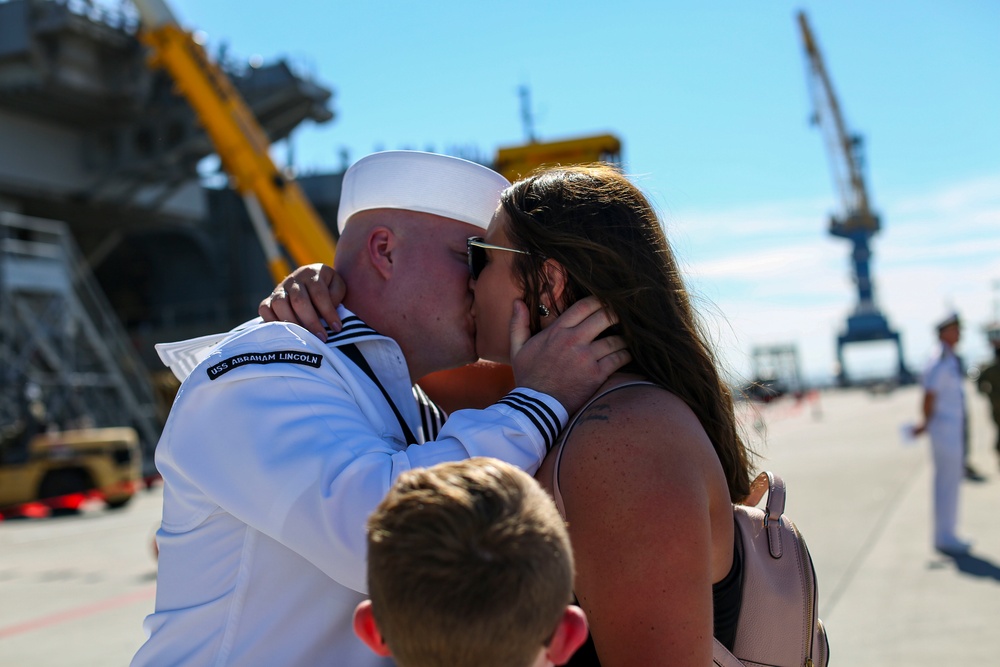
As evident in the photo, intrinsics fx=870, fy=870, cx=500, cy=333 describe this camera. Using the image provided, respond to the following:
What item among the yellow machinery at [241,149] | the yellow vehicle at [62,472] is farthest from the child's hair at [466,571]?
the yellow vehicle at [62,472]

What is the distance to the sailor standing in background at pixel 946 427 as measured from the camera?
7.36 metres

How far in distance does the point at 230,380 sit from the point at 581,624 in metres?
0.88

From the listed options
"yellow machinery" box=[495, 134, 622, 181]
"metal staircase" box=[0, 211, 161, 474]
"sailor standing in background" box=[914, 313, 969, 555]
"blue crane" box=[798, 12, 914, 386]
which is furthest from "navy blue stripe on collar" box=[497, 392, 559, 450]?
"blue crane" box=[798, 12, 914, 386]

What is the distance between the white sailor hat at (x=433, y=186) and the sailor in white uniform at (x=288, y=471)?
1.75 ft

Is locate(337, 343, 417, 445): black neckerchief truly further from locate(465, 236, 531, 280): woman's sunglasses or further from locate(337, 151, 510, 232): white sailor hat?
locate(337, 151, 510, 232): white sailor hat

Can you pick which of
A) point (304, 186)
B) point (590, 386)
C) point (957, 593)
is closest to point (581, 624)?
point (590, 386)

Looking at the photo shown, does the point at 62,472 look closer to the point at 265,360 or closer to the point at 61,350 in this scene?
the point at 61,350

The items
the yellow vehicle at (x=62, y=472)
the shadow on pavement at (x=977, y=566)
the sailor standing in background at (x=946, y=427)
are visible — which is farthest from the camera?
the yellow vehicle at (x=62, y=472)

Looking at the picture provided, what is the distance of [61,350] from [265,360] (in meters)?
24.8

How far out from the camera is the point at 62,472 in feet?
51.2

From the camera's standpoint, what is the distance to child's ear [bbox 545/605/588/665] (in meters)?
1.21

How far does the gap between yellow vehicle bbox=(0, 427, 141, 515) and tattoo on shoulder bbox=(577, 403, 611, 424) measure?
15.2m

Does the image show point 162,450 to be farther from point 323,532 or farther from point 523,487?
point 523,487

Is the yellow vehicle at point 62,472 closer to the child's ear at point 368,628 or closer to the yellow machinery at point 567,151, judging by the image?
the yellow machinery at point 567,151
